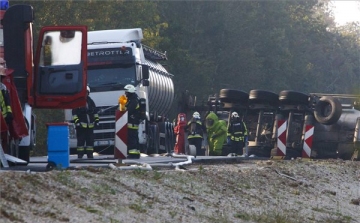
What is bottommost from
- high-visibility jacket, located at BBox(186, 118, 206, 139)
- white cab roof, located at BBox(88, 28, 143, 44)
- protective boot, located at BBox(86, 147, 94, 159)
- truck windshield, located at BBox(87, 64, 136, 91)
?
high-visibility jacket, located at BBox(186, 118, 206, 139)

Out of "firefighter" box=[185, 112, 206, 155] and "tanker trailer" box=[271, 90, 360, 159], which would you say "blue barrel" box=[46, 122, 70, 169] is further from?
"tanker trailer" box=[271, 90, 360, 159]

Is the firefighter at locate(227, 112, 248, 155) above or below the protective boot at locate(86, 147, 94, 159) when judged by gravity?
below

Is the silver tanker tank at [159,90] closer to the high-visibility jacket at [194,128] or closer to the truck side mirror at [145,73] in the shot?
the high-visibility jacket at [194,128]

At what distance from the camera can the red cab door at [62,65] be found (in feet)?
53.4

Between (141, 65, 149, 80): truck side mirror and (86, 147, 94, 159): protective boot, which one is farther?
(141, 65, 149, 80): truck side mirror

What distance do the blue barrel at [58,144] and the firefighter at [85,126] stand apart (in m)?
5.43

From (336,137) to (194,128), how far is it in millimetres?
4984

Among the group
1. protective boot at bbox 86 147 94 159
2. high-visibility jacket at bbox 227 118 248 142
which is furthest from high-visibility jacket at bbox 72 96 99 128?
high-visibility jacket at bbox 227 118 248 142

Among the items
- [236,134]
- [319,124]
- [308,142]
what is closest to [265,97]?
[319,124]

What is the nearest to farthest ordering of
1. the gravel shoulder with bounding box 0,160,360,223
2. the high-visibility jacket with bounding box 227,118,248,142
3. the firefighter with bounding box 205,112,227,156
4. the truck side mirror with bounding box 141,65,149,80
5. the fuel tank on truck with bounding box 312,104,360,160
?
the gravel shoulder with bounding box 0,160,360,223, the truck side mirror with bounding box 141,65,149,80, the firefighter with bounding box 205,112,227,156, the high-visibility jacket with bounding box 227,118,248,142, the fuel tank on truck with bounding box 312,104,360,160

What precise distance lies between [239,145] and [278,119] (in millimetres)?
2408

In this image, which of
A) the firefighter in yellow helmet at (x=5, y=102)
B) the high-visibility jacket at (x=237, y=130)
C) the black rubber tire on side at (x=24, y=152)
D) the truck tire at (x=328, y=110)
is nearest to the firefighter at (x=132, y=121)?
the black rubber tire on side at (x=24, y=152)

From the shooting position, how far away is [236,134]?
83.8ft

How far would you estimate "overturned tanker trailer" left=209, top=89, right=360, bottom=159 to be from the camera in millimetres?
27594
